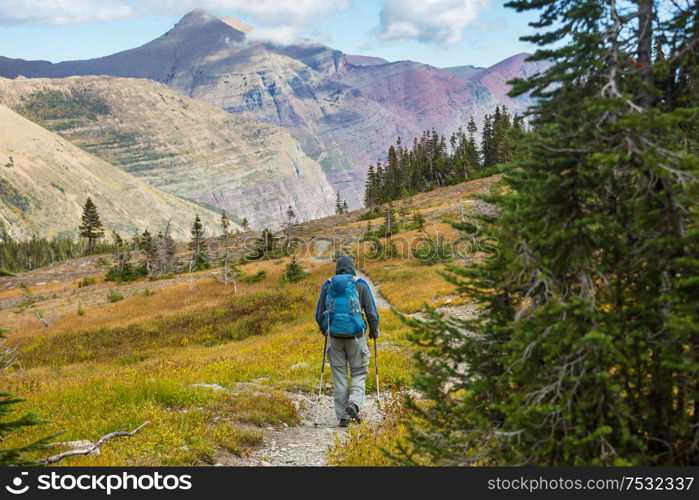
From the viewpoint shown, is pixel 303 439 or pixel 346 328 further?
pixel 346 328

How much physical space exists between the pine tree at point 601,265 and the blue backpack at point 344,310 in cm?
462

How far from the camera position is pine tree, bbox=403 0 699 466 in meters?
3.70

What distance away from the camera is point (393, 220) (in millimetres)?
65125

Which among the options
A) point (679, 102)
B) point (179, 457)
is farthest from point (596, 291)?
point (179, 457)

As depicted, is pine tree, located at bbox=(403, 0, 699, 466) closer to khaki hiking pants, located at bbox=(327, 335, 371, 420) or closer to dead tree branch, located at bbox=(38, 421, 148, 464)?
dead tree branch, located at bbox=(38, 421, 148, 464)

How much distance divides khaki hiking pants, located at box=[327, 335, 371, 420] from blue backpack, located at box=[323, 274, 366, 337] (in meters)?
0.29

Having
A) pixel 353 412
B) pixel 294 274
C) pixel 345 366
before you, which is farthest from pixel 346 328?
pixel 294 274

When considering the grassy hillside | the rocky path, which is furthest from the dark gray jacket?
the grassy hillside

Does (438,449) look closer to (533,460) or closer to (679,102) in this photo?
(533,460)

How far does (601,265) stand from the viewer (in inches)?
159

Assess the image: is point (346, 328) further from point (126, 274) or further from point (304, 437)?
point (126, 274)

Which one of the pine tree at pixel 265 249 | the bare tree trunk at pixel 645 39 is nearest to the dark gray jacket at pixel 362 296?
the bare tree trunk at pixel 645 39

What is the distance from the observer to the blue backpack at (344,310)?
9211 mm

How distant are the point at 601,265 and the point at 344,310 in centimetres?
574
